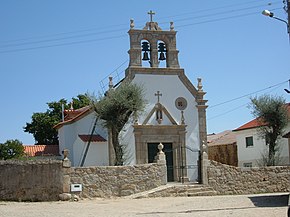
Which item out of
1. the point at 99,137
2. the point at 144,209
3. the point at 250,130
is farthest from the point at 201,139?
the point at 144,209

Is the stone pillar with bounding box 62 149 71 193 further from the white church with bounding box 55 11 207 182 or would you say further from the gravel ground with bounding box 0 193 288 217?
the white church with bounding box 55 11 207 182

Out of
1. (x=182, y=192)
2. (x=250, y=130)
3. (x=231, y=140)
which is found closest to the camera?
(x=182, y=192)

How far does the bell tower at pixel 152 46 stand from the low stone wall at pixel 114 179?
8.90 m

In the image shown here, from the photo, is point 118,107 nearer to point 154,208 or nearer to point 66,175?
point 66,175

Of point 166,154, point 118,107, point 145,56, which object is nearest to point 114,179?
point 118,107

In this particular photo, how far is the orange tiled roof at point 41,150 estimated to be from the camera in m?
35.5

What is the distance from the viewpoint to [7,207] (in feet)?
61.7

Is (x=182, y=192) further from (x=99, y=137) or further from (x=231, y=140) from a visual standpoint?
(x=231, y=140)

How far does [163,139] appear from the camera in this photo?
31.4 metres

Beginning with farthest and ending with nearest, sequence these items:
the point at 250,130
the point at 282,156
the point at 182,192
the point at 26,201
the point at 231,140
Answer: the point at 231,140 < the point at 250,130 < the point at 282,156 < the point at 182,192 < the point at 26,201

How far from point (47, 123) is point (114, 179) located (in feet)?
102

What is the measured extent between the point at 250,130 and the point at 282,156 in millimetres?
4271

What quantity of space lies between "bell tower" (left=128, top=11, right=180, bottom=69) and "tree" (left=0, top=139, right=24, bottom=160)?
437 inches

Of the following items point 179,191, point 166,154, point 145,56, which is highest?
point 145,56
